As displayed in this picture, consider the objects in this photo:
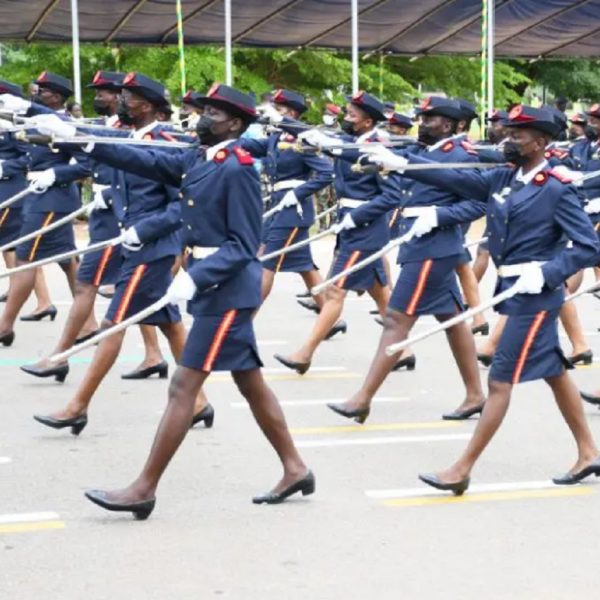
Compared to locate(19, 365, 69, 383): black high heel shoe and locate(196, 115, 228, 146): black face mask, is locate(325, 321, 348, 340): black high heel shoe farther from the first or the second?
locate(196, 115, 228, 146): black face mask

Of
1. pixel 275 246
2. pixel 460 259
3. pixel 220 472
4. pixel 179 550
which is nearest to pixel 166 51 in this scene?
pixel 275 246

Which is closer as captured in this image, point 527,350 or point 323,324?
point 527,350

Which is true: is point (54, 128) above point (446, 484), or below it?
above

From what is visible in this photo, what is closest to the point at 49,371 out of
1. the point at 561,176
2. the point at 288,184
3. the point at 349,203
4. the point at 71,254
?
the point at 71,254

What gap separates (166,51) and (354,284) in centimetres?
1235

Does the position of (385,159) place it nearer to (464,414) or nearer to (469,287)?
(464,414)

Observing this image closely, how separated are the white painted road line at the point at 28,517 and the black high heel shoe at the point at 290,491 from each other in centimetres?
88

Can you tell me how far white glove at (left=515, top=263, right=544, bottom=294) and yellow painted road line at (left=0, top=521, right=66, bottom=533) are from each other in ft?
7.23

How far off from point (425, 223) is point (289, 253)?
10.3ft

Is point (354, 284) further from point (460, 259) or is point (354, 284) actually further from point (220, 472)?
point (220, 472)

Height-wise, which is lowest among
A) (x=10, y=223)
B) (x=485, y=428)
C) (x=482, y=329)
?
(x=482, y=329)

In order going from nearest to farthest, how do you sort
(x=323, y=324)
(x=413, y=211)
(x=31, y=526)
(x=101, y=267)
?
1. (x=31, y=526)
2. (x=413, y=211)
3. (x=101, y=267)
4. (x=323, y=324)

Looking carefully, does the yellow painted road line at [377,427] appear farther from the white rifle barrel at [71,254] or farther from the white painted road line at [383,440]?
the white rifle barrel at [71,254]

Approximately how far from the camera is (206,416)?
322 inches
